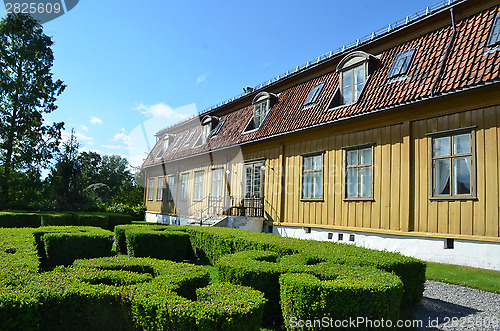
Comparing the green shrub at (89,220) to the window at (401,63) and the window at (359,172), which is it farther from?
the window at (401,63)

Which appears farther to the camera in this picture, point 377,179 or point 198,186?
point 198,186

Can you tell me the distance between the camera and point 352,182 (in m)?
11.6

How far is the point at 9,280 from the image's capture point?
427 cm

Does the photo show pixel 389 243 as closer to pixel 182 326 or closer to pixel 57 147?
pixel 182 326

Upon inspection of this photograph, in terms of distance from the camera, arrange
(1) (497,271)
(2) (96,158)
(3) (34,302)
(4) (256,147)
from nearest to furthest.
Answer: (3) (34,302) < (1) (497,271) < (4) (256,147) < (2) (96,158)

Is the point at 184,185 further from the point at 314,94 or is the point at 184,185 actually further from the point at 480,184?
the point at 480,184

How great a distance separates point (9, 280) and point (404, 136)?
964 centimetres

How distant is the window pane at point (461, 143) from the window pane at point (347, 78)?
426 centimetres

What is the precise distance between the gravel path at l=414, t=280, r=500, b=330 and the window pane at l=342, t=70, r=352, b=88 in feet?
24.6

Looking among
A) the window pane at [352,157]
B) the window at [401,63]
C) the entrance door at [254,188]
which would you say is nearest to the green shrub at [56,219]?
the entrance door at [254,188]

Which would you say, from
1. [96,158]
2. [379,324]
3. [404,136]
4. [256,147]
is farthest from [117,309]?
[96,158]

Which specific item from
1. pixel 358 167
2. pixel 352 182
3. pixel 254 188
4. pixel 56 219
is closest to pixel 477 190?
pixel 358 167

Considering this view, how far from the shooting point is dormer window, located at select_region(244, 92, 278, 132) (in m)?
16.4

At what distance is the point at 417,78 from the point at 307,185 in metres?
5.35
